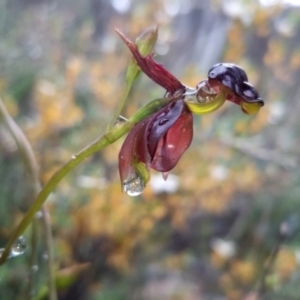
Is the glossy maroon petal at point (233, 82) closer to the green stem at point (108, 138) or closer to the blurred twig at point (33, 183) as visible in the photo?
the green stem at point (108, 138)

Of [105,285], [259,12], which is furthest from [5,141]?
[259,12]

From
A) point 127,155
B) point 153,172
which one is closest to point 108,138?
point 127,155

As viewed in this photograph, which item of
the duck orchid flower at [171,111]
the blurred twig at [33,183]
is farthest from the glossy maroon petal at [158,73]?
the blurred twig at [33,183]

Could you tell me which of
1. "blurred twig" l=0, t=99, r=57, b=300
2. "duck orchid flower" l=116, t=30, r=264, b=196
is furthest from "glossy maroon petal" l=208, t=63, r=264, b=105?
"blurred twig" l=0, t=99, r=57, b=300

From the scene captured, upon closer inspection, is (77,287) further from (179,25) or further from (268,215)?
(179,25)

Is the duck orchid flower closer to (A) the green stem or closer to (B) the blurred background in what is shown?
(A) the green stem
